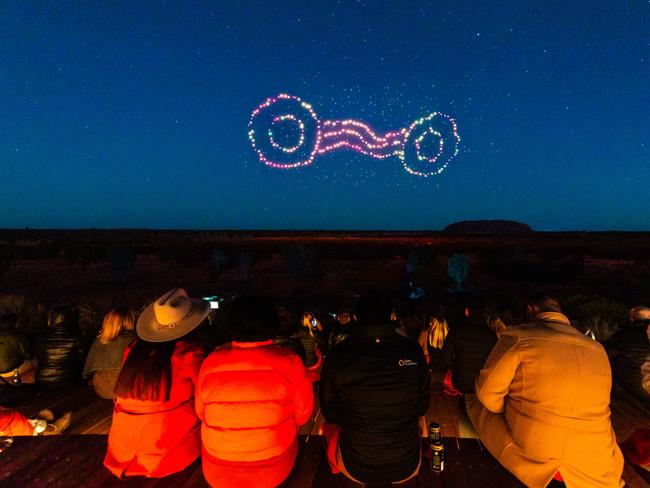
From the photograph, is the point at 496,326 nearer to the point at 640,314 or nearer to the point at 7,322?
the point at 640,314

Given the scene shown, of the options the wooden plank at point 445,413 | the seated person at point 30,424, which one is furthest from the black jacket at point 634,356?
the seated person at point 30,424

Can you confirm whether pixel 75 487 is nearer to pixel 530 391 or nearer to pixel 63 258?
pixel 530 391

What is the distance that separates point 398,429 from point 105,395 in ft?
12.6

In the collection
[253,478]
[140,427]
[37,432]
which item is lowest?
[37,432]

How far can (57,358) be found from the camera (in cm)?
533

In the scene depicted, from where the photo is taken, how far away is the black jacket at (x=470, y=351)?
417cm

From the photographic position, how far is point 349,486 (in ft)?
9.89

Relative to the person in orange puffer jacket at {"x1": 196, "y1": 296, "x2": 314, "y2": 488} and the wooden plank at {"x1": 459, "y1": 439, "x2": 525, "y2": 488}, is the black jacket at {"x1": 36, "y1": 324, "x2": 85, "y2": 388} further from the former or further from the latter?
the wooden plank at {"x1": 459, "y1": 439, "x2": 525, "y2": 488}

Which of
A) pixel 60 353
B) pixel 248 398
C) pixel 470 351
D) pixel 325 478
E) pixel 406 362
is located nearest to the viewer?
pixel 248 398

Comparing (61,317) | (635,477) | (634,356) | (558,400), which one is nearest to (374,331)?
(558,400)

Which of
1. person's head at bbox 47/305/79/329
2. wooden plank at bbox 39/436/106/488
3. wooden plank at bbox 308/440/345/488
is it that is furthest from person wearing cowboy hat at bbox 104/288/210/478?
person's head at bbox 47/305/79/329

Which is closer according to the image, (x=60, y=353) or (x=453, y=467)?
(x=453, y=467)

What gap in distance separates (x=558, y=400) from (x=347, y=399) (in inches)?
54.2

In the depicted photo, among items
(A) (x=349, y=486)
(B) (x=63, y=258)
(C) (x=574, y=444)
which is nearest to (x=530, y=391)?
(C) (x=574, y=444)
